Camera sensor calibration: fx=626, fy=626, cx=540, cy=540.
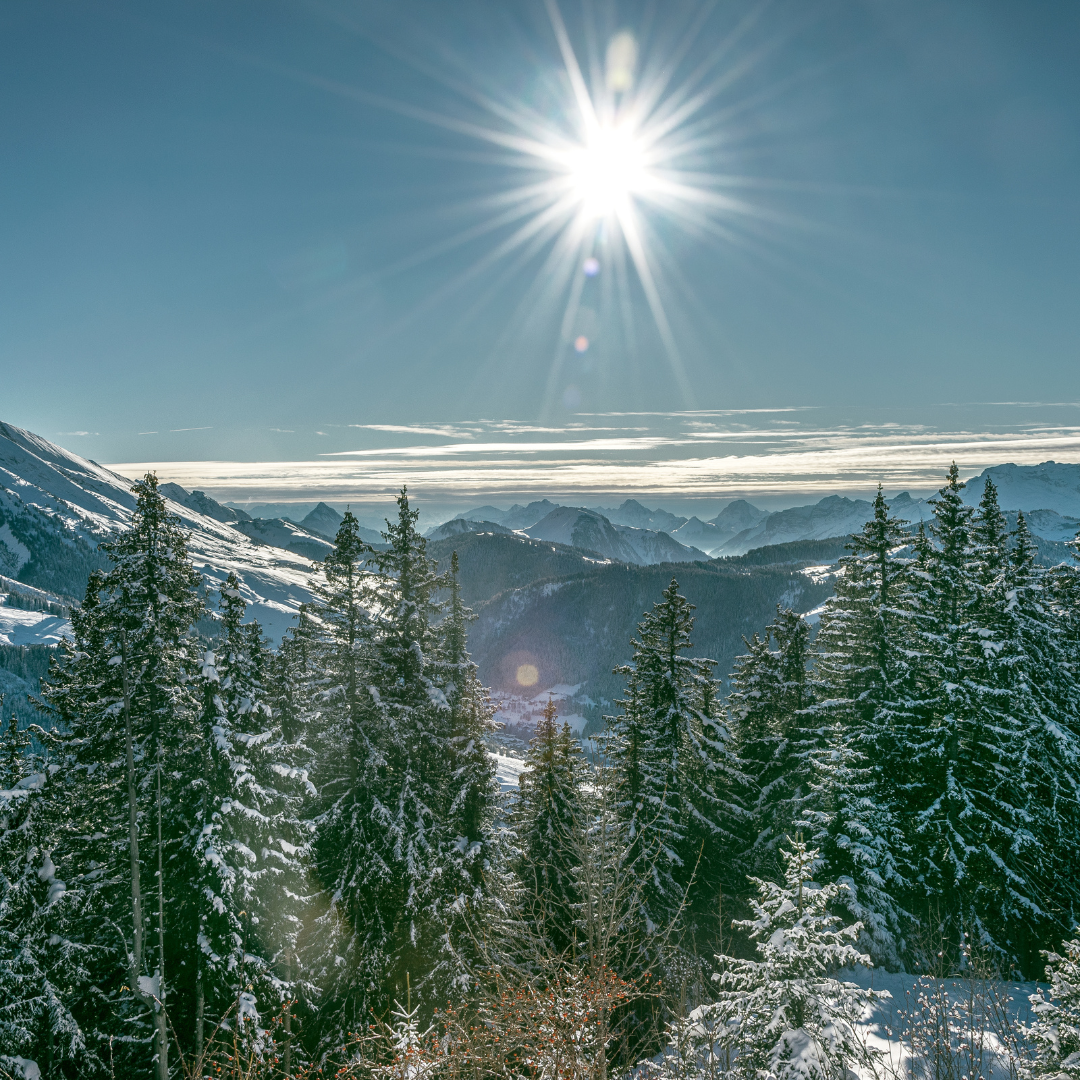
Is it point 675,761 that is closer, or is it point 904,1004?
point 904,1004

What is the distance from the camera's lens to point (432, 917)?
56.9 feet

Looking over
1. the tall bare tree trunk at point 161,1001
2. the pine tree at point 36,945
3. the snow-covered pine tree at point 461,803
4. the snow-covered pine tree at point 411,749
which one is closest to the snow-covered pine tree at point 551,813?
the snow-covered pine tree at point 461,803

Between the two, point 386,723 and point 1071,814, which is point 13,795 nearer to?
point 386,723

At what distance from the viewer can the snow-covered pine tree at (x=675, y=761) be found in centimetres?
2116

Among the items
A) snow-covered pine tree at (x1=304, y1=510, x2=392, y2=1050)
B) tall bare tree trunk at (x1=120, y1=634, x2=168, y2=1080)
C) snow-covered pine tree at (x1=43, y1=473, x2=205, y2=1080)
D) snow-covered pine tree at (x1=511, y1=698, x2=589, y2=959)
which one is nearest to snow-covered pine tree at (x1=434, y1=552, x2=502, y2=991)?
snow-covered pine tree at (x1=511, y1=698, x2=589, y2=959)

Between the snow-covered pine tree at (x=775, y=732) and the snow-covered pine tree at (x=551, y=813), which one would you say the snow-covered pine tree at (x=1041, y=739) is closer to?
the snow-covered pine tree at (x=775, y=732)

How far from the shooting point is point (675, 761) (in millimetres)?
21188

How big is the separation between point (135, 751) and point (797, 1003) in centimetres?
1500

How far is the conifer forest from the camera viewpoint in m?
13.4

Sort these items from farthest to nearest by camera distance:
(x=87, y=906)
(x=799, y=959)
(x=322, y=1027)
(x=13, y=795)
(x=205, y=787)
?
1. (x=322, y=1027)
2. (x=205, y=787)
3. (x=87, y=906)
4. (x=13, y=795)
5. (x=799, y=959)

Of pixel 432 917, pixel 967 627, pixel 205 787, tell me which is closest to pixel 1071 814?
pixel 967 627

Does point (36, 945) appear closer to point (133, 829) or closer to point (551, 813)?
point (133, 829)

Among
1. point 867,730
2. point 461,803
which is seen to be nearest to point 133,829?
point 461,803

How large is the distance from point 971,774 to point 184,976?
73.5 feet
